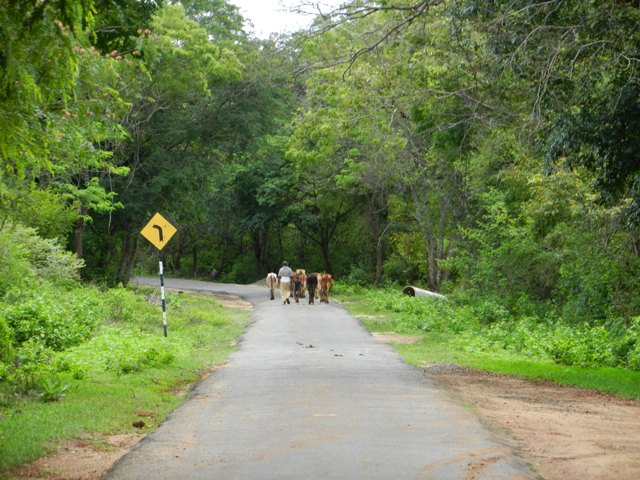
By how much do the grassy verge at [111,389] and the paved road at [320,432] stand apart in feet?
1.85

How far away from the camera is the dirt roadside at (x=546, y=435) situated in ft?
27.2

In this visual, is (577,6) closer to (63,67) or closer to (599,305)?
(63,67)

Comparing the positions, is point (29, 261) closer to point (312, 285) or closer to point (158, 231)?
point (158, 231)

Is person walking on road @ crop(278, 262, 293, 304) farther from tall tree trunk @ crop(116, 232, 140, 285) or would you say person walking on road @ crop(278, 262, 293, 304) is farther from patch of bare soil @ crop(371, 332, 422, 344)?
patch of bare soil @ crop(371, 332, 422, 344)

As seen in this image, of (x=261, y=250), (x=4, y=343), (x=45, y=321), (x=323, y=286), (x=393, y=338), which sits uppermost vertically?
(x=261, y=250)

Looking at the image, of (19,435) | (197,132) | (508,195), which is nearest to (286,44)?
(19,435)

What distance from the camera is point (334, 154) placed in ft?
152

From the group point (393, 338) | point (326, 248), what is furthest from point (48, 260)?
point (326, 248)

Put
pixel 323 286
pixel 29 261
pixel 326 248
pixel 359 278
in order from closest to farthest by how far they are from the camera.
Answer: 1. pixel 29 261
2. pixel 323 286
3. pixel 359 278
4. pixel 326 248

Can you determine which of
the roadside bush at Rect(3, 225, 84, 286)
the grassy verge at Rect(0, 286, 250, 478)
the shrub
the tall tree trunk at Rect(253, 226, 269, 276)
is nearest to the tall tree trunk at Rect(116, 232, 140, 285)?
the shrub

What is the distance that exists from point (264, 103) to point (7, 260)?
74.8ft

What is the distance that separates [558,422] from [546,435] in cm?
128

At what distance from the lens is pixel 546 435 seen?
1019 centimetres

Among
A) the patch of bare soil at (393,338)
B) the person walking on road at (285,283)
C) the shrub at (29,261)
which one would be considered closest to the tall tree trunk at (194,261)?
the person walking on road at (285,283)
